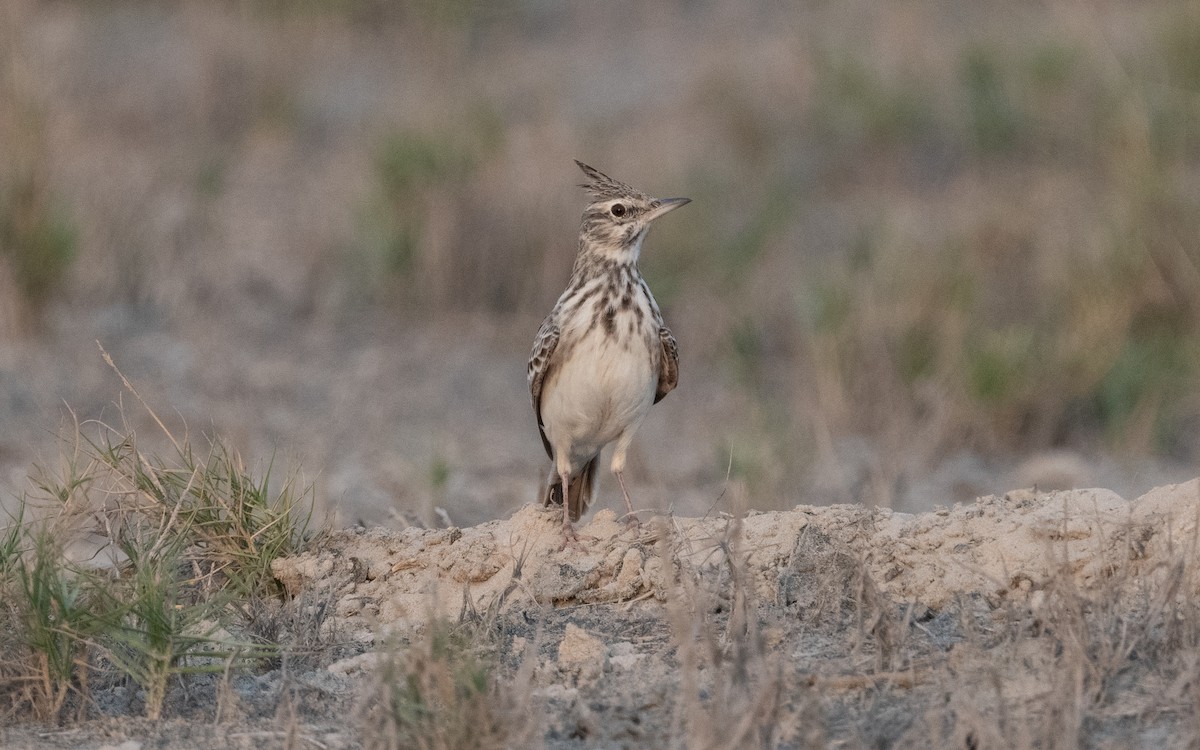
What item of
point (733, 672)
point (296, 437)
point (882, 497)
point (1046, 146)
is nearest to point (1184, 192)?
point (1046, 146)

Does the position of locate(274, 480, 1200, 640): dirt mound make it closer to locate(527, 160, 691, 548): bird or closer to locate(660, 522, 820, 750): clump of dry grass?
locate(527, 160, 691, 548): bird

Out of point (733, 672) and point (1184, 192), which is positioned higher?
point (1184, 192)

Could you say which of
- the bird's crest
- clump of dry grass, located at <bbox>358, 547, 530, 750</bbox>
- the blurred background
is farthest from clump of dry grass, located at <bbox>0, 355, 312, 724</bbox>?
the bird's crest

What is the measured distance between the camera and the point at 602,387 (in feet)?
18.3

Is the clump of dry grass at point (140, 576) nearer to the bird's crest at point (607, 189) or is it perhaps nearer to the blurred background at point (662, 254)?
the blurred background at point (662, 254)

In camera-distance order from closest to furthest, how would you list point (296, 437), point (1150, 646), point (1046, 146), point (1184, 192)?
point (1150, 646)
point (296, 437)
point (1184, 192)
point (1046, 146)

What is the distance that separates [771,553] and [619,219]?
1.49m

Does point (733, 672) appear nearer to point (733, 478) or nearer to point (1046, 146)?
point (733, 478)

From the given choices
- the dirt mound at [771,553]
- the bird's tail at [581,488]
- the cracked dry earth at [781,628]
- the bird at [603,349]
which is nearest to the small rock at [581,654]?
the cracked dry earth at [781,628]

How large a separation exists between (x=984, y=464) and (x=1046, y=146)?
4551 mm

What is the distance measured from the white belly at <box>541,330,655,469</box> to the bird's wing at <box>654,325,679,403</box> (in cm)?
13

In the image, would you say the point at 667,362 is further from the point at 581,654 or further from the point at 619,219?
the point at 581,654

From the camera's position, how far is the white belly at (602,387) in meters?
5.55

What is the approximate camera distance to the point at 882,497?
22.4 ft
